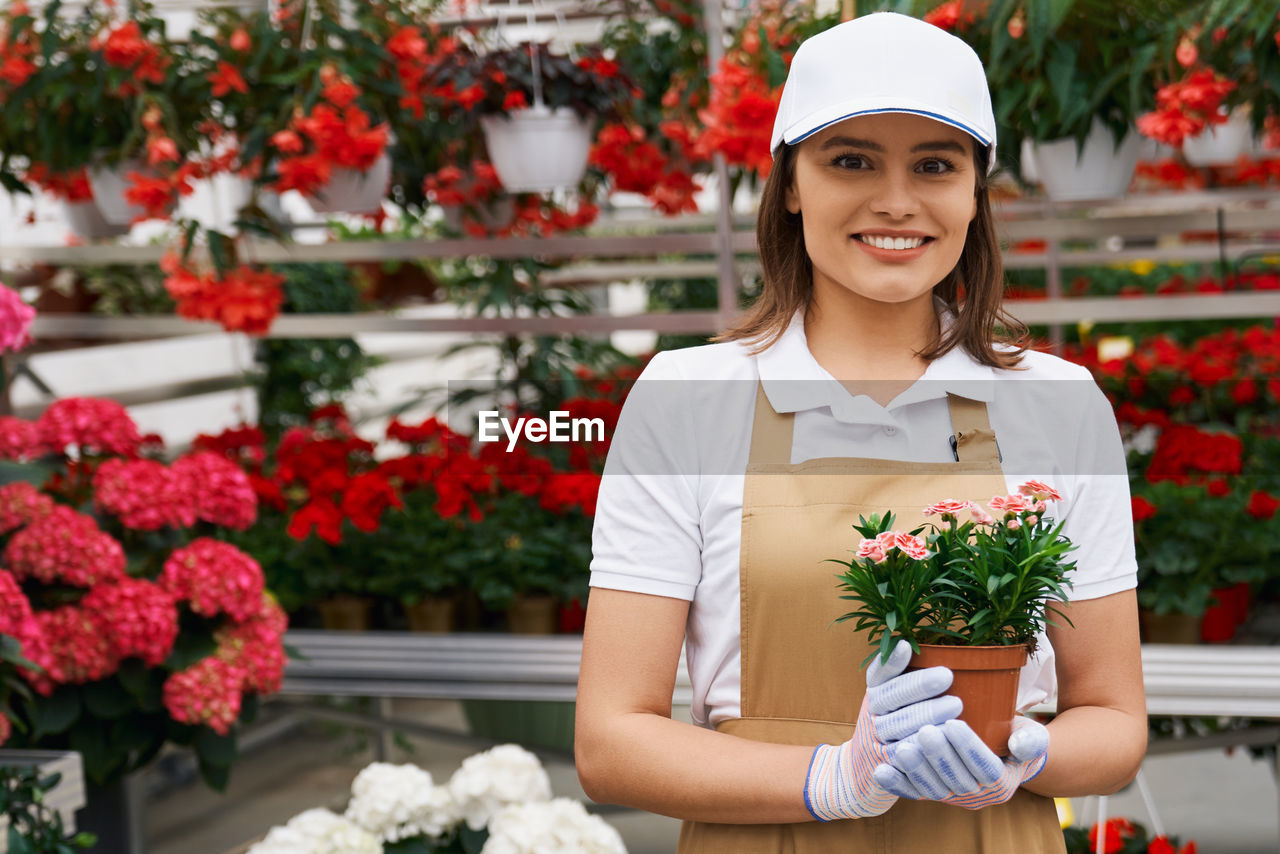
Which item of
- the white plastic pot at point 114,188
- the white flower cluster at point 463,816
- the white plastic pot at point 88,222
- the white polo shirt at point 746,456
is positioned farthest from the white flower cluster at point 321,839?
the white plastic pot at point 88,222

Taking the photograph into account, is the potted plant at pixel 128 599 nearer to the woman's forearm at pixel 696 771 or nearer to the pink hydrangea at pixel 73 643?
the pink hydrangea at pixel 73 643

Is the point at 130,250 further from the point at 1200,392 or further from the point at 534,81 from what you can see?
the point at 1200,392

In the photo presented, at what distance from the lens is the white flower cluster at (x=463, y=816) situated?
4.30 feet

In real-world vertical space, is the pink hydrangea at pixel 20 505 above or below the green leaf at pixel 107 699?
above

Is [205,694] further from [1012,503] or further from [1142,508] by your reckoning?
[1142,508]

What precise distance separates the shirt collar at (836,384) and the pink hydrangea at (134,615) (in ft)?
3.64

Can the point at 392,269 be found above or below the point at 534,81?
below

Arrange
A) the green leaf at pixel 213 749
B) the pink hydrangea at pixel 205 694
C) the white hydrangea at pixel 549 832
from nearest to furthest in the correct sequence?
the white hydrangea at pixel 549 832
the pink hydrangea at pixel 205 694
the green leaf at pixel 213 749

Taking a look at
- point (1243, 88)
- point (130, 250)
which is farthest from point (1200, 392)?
point (130, 250)

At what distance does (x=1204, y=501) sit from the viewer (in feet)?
7.12

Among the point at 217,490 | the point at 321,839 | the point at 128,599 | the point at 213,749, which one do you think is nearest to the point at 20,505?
the point at 128,599

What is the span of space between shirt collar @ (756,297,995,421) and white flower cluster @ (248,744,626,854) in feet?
1.91

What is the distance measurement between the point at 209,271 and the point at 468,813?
1.46m

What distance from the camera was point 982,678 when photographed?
Answer: 2.60 feet
